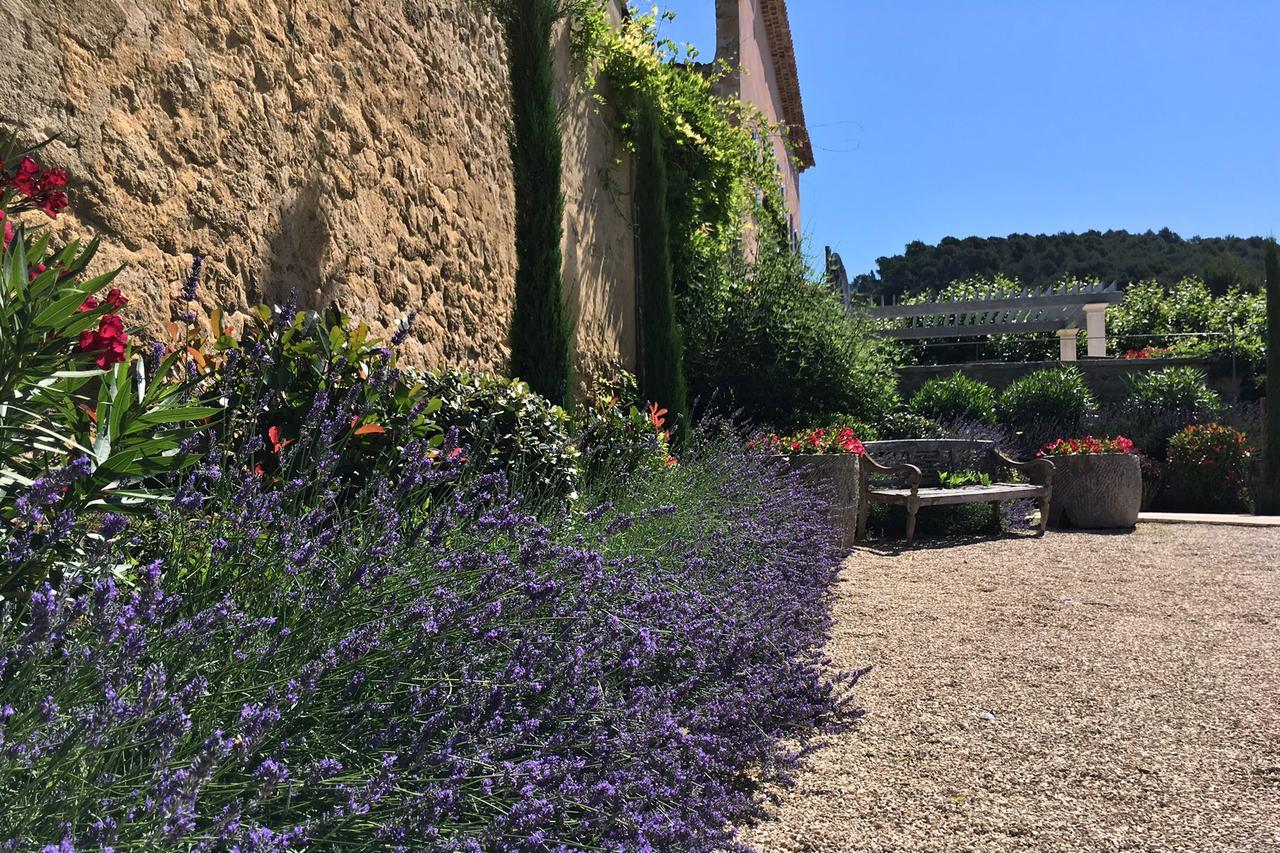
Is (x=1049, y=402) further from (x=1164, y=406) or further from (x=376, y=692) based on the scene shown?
(x=376, y=692)

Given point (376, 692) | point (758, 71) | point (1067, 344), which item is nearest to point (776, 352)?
point (758, 71)

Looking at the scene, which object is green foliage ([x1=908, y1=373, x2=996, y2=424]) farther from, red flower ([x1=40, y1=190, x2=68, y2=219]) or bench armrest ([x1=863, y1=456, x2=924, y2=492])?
red flower ([x1=40, y1=190, x2=68, y2=219])

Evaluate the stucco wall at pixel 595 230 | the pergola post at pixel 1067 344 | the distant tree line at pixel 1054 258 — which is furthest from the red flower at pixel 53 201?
the distant tree line at pixel 1054 258

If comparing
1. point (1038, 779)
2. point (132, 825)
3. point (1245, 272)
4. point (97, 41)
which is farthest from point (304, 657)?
point (1245, 272)

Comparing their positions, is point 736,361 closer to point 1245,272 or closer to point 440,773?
point 440,773

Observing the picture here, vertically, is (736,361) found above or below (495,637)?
above

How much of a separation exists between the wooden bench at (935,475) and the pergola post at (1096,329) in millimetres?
6782

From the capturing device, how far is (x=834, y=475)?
643 centimetres

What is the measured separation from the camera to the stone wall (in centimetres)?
293

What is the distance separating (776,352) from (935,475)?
5.61 feet

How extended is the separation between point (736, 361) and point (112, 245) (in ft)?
20.3

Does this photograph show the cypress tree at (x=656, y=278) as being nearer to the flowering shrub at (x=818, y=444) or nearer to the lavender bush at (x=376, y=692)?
the flowering shrub at (x=818, y=444)

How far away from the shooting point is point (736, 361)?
865cm

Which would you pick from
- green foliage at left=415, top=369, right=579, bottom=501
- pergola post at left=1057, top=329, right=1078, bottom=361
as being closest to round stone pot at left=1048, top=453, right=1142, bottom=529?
green foliage at left=415, top=369, right=579, bottom=501
